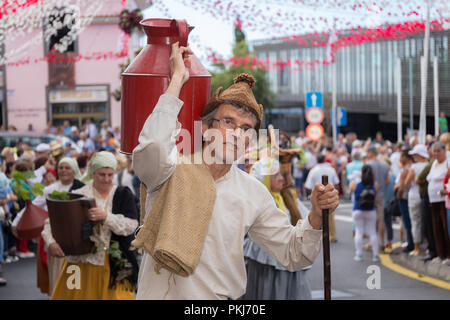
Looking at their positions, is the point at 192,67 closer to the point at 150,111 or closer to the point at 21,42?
the point at 150,111

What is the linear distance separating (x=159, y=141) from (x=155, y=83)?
415 mm

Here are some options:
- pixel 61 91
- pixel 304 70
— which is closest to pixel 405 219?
pixel 61 91

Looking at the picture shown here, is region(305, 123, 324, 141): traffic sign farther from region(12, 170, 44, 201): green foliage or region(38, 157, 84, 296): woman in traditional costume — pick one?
region(38, 157, 84, 296): woman in traditional costume

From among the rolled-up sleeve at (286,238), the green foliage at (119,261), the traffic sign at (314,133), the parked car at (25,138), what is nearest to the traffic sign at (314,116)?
the traffic sign at (314,133)

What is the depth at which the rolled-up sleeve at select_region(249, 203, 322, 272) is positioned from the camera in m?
3.33

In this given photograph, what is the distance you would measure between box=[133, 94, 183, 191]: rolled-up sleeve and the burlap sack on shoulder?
4.4 inches

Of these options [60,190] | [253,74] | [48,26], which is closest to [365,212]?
[60,190]

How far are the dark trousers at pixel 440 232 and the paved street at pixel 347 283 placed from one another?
76 centimetres

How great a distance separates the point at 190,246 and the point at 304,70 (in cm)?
4922

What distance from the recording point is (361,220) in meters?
11.6

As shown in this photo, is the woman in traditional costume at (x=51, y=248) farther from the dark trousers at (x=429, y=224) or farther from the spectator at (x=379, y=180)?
the spectator at (x=379, y=180)

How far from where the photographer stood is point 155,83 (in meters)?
3.23

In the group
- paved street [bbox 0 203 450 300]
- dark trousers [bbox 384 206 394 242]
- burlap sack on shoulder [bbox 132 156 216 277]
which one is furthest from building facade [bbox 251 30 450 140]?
burlap sack on shoulder [bbox 132 156 216 277]

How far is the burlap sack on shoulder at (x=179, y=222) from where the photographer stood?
3.02 m
